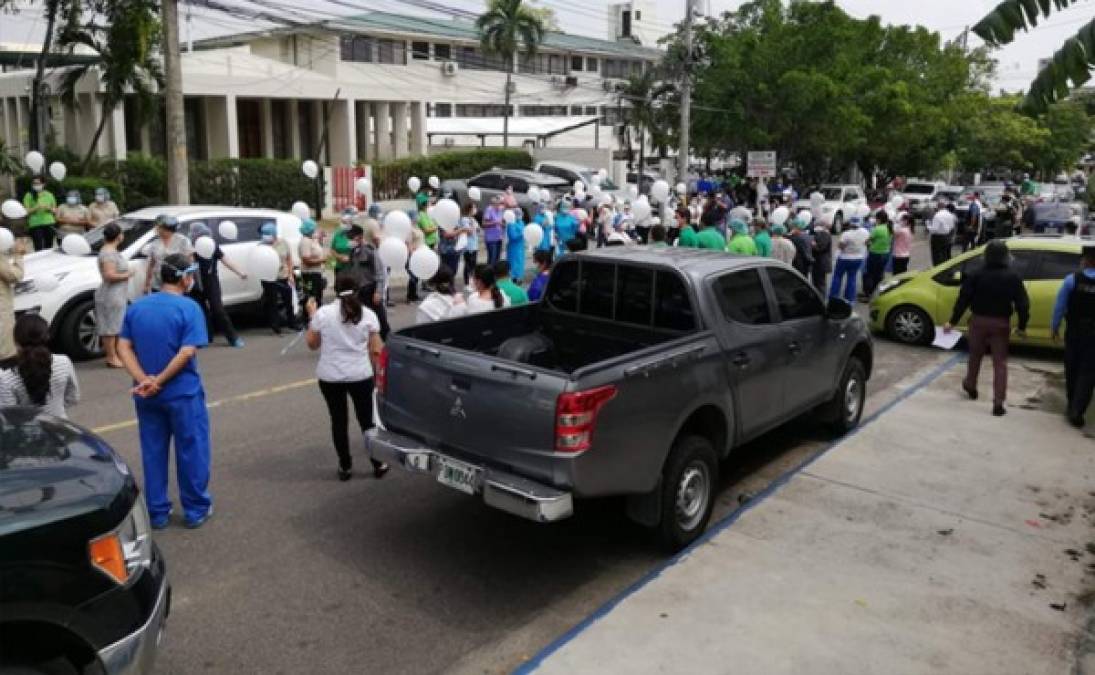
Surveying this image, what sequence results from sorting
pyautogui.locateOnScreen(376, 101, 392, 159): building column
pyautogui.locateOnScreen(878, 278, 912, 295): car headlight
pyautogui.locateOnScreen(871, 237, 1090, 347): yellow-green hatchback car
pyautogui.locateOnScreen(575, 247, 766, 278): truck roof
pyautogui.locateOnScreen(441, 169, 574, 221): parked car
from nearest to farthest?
pyautogui.locateOnScreen(575, 247, 766, 278): truck roof < pyautogui.locateOnScreen(871, 237, 1090, 347): yellow-green hatchback car < pyautogui.locateOnScreen(878, 278, 912, 295): car headlight < pyautogui.locateOnScreen(441, 169, 574, 221): parked car < pyautogui.locateOnScreen(376, 101, 392, 159): building column

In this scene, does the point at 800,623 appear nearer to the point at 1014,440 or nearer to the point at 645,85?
the point at 1014,440

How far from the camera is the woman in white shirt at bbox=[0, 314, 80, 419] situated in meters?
4.96

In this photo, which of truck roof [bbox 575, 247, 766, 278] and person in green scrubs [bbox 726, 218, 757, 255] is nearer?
truck roof [bbox 575, 247, 766, 278]

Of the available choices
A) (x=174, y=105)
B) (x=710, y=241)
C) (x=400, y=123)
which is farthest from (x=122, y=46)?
(x=710, y=241)

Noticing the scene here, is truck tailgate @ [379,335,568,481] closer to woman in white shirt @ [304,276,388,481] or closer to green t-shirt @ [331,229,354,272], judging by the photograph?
woman in white shirt @ [304,276,388,481]

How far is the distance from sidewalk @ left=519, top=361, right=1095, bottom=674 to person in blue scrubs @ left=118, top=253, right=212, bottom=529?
274 cm

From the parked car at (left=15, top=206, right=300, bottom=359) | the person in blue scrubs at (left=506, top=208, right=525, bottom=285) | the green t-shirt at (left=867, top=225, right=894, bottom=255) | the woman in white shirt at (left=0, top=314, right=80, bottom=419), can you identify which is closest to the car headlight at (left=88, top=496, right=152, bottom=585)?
the woman in white shirt at (left=0, top=314, right=80, bottom=419)

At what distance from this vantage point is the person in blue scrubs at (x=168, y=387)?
563 cm

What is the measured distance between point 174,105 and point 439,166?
16665 mm

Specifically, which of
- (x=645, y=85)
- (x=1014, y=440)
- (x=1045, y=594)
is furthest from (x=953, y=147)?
(x=1045, y=594)

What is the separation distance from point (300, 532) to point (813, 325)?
413cm

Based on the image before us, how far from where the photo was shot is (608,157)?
158ft

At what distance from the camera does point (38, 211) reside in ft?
53.0

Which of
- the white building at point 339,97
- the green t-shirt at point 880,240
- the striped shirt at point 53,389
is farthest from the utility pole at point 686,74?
the striped shirt at point 53,389
